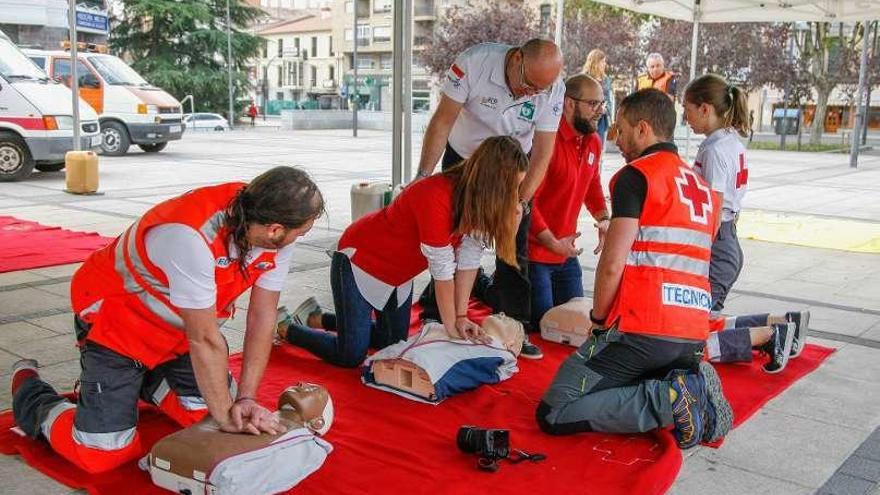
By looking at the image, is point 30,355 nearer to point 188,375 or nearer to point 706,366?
point 188,375

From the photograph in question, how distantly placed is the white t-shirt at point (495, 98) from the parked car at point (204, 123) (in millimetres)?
27669

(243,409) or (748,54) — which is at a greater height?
(748,54)

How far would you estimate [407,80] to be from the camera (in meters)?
7.67

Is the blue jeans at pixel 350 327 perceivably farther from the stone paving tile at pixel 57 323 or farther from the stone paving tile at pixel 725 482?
the stone paving tile at pixel 725 482

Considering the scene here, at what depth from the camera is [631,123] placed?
327 cm

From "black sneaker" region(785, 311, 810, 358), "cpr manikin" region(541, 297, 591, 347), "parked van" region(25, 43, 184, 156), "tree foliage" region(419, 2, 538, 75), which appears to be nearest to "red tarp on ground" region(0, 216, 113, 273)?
"cpr manikin" region(541, 297, 591, 347)

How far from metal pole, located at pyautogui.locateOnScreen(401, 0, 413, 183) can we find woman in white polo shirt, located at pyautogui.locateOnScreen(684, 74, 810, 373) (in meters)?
3.53

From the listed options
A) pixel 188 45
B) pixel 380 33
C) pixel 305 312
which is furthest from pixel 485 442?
pixel 380 33

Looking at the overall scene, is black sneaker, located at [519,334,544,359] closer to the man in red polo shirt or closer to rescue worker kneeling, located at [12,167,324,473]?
the man in red polo shirt

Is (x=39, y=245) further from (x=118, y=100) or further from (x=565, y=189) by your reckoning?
(x=118, y=100)

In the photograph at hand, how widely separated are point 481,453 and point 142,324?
1.26 metres

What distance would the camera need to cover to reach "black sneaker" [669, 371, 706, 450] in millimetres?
3191

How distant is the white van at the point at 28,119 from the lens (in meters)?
11.5

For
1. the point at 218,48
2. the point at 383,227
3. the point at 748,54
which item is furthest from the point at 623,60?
the point at 383,227
